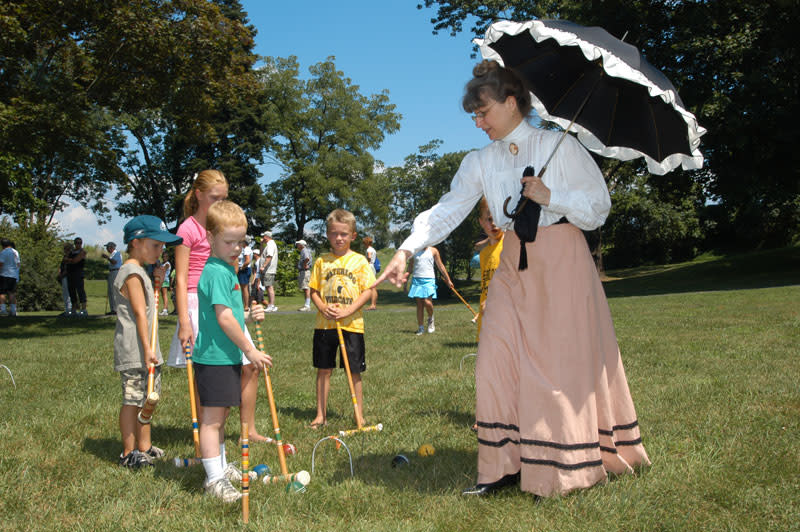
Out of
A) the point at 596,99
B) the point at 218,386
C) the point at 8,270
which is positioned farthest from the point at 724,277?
the point at 218,386

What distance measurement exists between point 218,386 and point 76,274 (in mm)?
17802

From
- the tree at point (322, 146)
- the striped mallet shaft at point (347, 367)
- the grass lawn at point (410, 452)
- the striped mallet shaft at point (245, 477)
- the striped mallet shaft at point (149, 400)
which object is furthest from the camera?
the tree at point (322, 146)

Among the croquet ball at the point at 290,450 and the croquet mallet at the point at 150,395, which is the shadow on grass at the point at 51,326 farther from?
the croquet ball at the point at 290,450

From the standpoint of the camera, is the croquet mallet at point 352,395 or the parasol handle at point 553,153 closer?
the parasol handle at point 553,153

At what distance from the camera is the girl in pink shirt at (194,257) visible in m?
4.69

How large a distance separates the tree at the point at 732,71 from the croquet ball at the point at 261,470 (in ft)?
72.4

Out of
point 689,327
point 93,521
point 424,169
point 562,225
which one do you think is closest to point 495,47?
point 562,225

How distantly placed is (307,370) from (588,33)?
6.48 meters

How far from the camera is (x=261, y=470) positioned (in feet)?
14.3

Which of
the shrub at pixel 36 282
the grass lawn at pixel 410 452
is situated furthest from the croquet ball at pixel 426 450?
the shrub at pixel 36 282

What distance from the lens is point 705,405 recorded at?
18.9 feet

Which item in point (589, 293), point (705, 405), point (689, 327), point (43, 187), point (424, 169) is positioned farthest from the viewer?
point (424, 169)

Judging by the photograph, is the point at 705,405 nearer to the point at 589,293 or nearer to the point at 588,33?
the point at 589,293

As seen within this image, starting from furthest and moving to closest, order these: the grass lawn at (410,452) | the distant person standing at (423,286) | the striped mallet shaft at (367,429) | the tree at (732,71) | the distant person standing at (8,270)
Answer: the tree at (732,71) → the distant person standing at (8,270) → the distant person standing at (423,286) → the striped mallet shaft at (367,429) → the grass lawn at (410,452)
